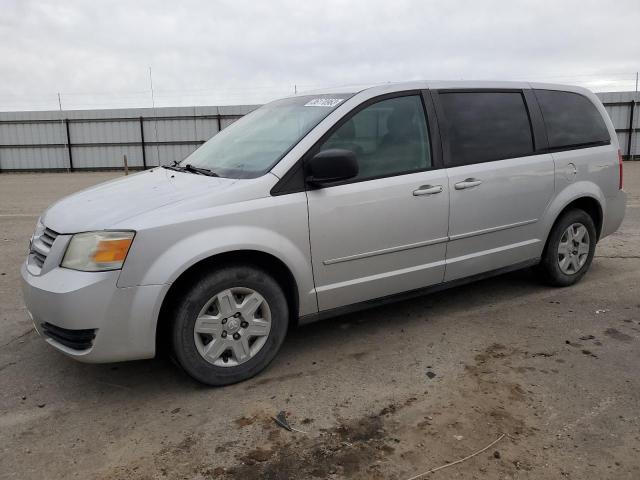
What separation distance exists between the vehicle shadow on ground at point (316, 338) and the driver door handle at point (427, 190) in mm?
1015

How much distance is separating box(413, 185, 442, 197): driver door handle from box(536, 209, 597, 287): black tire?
140 centimetres

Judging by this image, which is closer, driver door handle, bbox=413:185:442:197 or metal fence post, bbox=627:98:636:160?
driver door handle, bbox=413:185:442:197

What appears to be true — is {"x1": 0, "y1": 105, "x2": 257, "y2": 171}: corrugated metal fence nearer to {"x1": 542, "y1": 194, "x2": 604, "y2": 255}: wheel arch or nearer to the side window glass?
{"x1": 542, "y1": 194, "x2": 604, "y2": 255}: wheel arch

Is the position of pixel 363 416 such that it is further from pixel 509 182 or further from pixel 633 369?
pixel 509 182

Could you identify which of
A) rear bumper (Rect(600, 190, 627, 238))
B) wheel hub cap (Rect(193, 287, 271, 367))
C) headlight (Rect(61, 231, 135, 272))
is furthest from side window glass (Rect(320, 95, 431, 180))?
rear bumper (Rect(600, 190, 627, 238))

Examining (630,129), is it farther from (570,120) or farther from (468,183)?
(468,183)

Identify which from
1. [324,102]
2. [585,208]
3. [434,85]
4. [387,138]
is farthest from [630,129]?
[324,102]

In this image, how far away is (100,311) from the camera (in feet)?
9.43

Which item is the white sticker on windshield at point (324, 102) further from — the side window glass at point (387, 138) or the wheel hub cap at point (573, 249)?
the wheel hub cap at point (573, 249)

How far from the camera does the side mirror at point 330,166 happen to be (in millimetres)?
3264

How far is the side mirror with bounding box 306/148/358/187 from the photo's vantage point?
10.7 feet

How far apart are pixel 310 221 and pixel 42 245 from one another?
5.00ft

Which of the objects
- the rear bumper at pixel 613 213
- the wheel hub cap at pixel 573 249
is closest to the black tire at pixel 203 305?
the wheel hub cap at pixel 573 249

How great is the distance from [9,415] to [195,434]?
1054 millimetres
